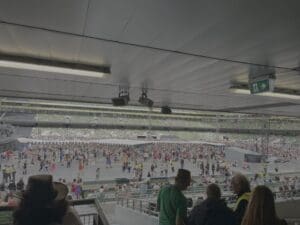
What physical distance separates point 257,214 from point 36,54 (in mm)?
3002

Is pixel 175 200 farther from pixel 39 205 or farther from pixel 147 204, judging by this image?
pixel 147 204

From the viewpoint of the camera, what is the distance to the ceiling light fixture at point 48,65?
3621 mm

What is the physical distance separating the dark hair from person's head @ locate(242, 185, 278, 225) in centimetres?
117

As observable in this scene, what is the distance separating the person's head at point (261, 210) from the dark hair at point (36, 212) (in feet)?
3.85

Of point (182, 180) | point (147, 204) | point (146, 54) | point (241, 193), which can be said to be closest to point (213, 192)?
point (241, 193)

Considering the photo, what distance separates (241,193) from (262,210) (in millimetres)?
833

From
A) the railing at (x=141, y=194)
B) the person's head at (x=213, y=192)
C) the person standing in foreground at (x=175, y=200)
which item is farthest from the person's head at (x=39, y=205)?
the railing at (x=141, y=194)

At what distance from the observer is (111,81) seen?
5.23 meters

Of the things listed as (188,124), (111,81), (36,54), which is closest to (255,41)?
(36,54)

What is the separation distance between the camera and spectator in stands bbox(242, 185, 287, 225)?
184 centimetres

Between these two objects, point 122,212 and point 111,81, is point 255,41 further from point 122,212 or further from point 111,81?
point 122,212

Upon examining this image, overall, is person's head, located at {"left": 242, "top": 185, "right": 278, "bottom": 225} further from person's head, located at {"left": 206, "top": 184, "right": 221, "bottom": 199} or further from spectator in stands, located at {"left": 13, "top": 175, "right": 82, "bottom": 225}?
spectator in stands, located at {"left": 13, "top": 175, "right": 82, "bottom": 225}

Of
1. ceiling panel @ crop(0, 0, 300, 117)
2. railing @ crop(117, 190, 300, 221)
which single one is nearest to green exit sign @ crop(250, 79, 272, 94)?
ceiling panel @ crop(0, 0, 300, 117)

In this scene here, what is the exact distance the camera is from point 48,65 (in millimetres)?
3809
